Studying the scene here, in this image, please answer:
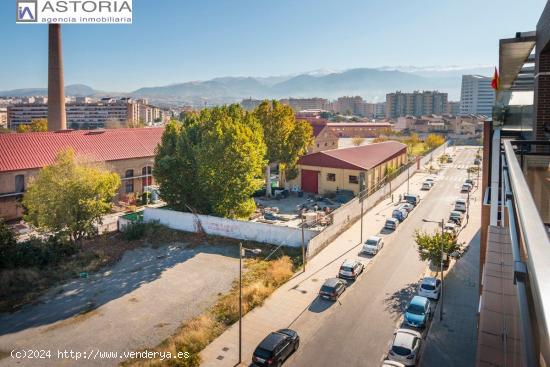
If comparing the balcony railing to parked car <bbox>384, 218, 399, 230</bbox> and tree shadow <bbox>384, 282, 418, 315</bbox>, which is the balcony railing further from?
parked car <bbox>384, 218, 399, 230</bbox>

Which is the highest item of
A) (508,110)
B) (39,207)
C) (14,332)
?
(508,110)

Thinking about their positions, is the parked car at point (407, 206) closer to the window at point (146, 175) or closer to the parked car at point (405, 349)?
the parked car at point (405, 349)

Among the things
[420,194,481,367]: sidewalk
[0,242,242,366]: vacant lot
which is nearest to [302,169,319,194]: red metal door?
[0,242,242,366]: vacant lot

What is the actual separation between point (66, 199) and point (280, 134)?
24775mm

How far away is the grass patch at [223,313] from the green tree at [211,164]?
7.74 m

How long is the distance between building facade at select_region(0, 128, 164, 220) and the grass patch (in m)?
22.0

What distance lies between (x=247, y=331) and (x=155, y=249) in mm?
15093

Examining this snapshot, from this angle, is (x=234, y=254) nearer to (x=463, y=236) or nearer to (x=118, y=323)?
(x=118, y=323)

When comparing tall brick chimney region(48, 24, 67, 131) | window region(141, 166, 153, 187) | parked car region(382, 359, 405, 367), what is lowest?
parked car region(382, 359, 405, 367)

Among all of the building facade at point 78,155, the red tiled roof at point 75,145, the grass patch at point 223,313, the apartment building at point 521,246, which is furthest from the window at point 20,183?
the apartment building at point 521,246

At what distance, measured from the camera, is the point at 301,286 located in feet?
84.8

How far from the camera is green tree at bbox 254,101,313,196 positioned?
49.2 meters

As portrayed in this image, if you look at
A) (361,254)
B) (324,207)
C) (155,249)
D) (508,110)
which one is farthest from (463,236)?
(155,249)

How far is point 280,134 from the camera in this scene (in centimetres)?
4912
